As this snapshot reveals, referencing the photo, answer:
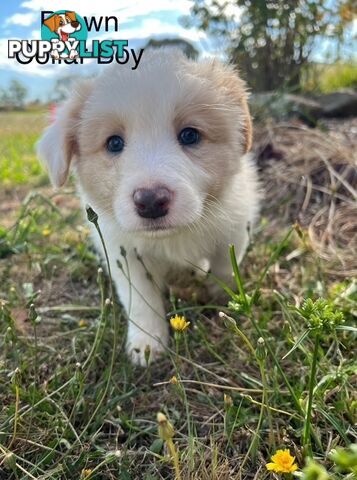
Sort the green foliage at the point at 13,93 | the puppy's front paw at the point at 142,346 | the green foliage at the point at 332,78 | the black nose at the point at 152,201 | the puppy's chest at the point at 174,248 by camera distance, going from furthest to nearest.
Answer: the green foliage at the point at 332,78, the green foliage at the point at 13,93, the puppy's chest at the point at 174,248, the puppy's front paw at the point at 142,346, the black nose at the point at 152,201

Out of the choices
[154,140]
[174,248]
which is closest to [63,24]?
[154,140]

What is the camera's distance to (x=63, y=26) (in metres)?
2.22

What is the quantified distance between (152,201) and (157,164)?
0.19 meters

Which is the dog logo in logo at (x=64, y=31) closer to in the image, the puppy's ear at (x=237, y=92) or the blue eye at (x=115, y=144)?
the blue eye at (x=115, y=144)

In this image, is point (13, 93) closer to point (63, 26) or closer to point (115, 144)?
point (63, 26)

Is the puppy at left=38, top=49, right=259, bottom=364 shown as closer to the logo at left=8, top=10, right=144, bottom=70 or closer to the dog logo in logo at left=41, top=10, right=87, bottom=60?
the logo at left=8, top=10, right=144, bottom=70

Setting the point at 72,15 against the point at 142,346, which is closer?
the point at 72,15

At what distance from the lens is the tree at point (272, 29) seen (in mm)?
5539

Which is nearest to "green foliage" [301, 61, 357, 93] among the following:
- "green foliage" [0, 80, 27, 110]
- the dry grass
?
the dry grass

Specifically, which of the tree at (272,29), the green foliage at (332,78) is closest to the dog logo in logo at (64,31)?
the tree at (272,29)

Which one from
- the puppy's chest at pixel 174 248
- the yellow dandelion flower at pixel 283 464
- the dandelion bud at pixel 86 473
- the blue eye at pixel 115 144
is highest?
the blue eye at pixel 115 144

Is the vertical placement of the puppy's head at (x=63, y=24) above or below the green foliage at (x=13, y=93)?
above

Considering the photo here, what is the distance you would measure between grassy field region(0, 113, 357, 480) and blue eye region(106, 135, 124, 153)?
0.60 meters

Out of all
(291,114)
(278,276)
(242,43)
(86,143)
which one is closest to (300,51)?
(242,43)
